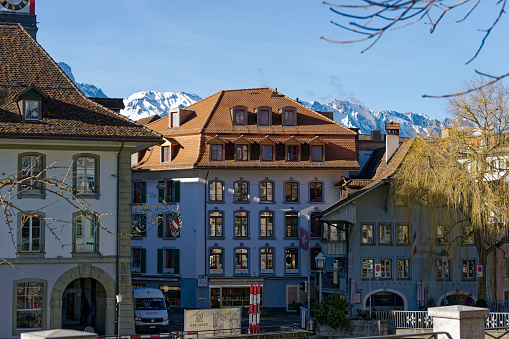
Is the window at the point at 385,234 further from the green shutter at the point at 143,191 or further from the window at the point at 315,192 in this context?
the green shutter at the point at 143,191

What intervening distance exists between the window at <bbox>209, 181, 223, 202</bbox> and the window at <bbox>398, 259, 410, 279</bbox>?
1369cm

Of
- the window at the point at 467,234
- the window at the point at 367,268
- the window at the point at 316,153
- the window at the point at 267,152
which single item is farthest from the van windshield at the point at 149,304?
the window at the point at 316,153

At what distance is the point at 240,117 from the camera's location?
5925 centimetres

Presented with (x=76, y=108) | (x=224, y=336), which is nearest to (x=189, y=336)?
(x=224, y=336)

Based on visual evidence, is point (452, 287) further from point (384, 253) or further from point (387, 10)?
point (387, 10)

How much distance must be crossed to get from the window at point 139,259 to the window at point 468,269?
21.8 metres

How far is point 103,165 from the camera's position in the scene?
117 feet

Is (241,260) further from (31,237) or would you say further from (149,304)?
(31,237)

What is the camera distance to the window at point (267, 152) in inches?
2302

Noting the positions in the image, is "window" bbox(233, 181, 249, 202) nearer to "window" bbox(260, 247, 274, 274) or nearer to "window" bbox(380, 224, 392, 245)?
"window" bbox(260, 247, 274, 274)

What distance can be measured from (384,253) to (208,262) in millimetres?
12793

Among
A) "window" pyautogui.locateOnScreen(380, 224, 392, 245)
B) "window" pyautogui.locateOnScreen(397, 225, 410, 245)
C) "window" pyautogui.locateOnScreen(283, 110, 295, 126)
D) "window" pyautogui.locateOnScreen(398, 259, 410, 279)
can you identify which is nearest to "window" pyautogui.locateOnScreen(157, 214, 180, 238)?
"window" pyautogui.locateOnScreen(283, 110, 295, 126)

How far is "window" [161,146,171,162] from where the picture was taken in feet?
198

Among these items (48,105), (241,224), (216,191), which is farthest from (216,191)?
(48,105)
